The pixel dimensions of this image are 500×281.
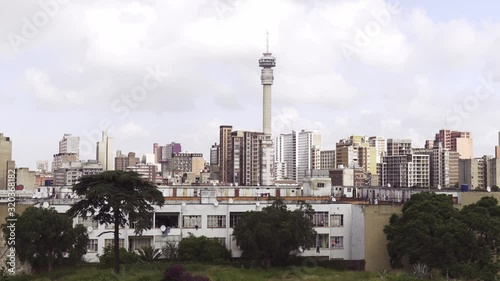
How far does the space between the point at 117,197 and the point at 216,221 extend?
→ 38.3 ft

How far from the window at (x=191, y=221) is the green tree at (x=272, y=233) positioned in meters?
4.39

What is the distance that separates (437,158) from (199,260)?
400 ft

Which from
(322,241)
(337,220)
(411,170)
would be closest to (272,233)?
(322,241)

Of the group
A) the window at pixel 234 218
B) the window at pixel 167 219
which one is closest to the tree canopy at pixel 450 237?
the window at pixel 234 218

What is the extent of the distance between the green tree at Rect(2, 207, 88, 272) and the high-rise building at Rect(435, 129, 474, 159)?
5361 inches

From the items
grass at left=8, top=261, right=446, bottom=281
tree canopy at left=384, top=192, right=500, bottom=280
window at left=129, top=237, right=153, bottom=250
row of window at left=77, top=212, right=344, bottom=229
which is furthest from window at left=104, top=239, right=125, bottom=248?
tree canopy at left=384, top=192, right=500, bottom=280

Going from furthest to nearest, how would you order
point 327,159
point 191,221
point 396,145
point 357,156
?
point 327,159, point 396,145, point 357,156, point 191,221

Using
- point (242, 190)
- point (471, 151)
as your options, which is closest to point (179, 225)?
point (242, 190)

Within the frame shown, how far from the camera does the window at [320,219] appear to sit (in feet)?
141

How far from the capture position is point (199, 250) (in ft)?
126

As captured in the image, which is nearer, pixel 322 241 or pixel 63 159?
pixel 322 241

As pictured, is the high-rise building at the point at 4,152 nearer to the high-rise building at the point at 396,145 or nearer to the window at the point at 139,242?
the window at the point at 139,242

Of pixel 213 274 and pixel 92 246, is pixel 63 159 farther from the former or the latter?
pixel 213 274

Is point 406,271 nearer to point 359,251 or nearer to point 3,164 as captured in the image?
point 359,251
